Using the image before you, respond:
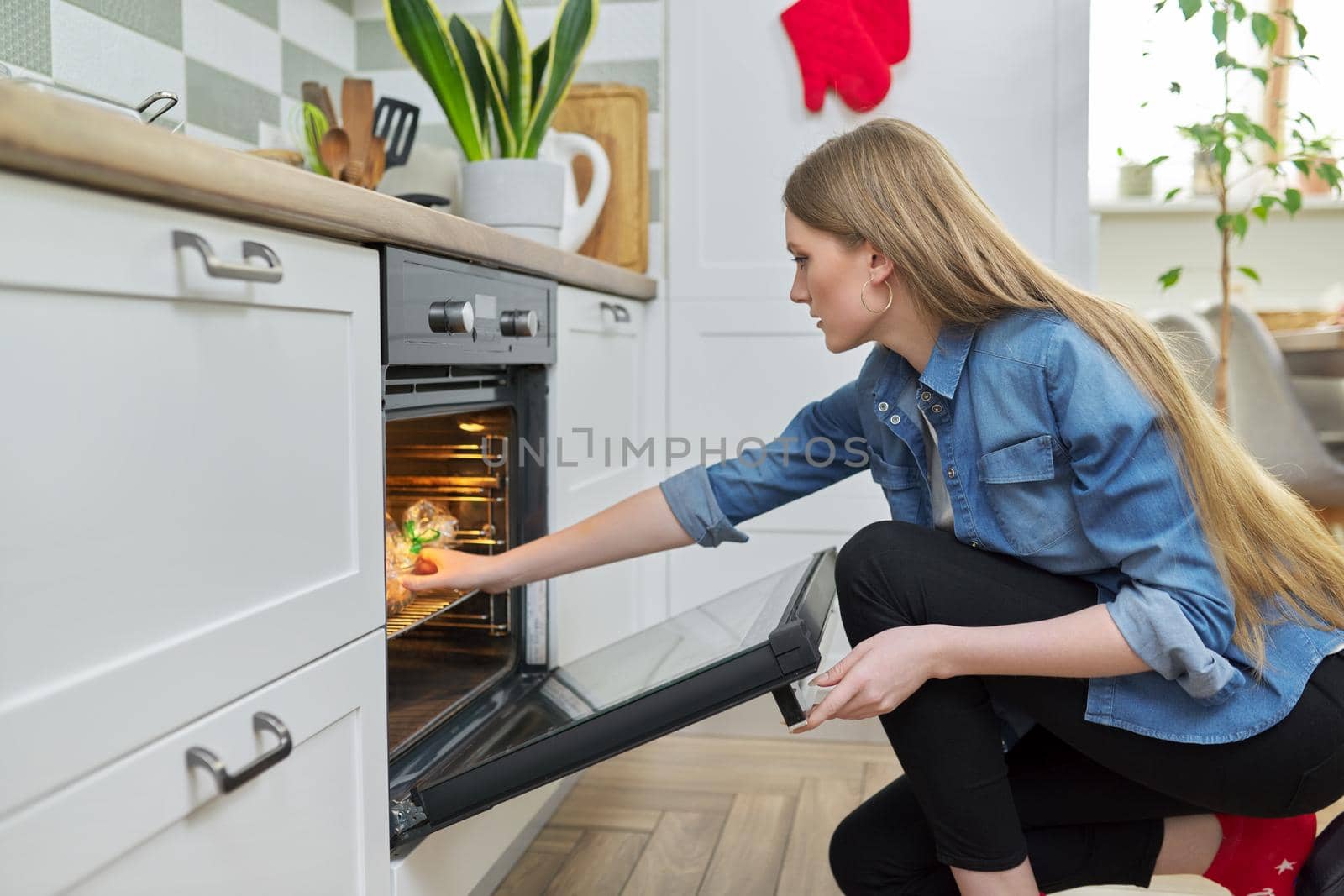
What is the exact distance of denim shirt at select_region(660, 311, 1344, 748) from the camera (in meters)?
0.98

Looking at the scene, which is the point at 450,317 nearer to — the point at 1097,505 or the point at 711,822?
the point at 1097,505

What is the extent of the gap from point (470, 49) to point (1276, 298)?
3.64 m

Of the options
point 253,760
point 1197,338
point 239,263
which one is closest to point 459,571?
point 253,760

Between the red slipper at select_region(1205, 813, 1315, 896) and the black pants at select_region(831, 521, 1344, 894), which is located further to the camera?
the red slipper at select_region(1205, 813, 1315, 896)

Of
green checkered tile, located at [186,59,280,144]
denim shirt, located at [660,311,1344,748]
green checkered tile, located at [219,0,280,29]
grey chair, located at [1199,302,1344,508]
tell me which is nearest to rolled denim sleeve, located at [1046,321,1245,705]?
denim shirt, located at [660,311,1344,748]

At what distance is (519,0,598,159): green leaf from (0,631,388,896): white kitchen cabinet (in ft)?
3.35

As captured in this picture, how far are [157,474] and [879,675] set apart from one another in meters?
0.60

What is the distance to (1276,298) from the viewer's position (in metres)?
4.30

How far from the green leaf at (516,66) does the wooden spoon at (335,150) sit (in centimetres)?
26

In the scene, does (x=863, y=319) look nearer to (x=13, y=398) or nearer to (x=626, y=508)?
(x=626, y=508)

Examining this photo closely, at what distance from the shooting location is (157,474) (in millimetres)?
755

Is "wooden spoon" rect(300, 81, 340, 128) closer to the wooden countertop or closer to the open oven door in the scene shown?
the wooden countertop

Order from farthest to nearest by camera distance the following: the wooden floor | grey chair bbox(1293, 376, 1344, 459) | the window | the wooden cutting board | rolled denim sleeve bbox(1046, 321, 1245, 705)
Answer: the window → grey chair bbox(1293, 376, 1344, 459) → the wooden cutting board → the wooden floor → rolled denim sleeve bbox(1046, 321, 1245, 705)

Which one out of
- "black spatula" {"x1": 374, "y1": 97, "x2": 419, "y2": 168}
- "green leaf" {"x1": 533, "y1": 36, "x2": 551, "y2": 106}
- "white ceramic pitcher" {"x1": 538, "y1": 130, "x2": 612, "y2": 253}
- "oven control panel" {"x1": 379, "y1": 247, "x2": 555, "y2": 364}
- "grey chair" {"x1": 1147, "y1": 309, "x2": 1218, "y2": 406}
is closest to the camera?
"oven control panel" {"x1": 379, "y1": 247, "x2": 555, "y2": 364}
